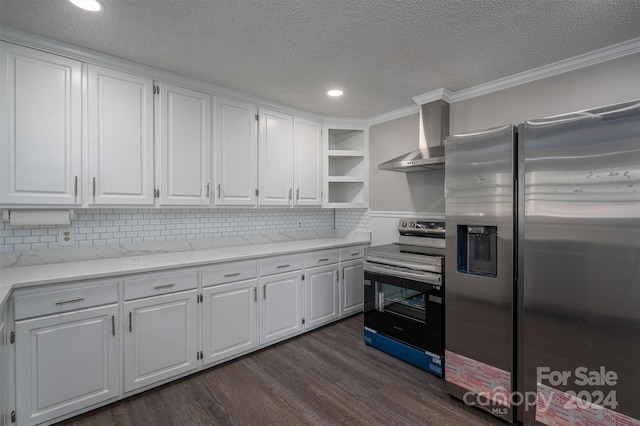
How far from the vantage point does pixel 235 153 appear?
120 inches

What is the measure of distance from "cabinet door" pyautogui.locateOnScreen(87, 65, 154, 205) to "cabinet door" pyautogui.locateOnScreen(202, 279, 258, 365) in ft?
3.29

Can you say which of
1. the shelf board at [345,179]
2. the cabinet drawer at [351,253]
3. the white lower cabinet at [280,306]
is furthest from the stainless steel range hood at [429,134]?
the white lower cabinet at [280,306]

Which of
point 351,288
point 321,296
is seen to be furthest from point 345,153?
point 321,296

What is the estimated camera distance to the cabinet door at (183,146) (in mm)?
2594

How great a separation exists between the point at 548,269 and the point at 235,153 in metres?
2.71

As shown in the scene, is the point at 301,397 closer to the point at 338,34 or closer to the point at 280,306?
the point at 280,306

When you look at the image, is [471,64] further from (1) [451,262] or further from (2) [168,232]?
(2) [168,232]

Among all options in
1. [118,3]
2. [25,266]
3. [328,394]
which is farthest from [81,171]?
[328,394]

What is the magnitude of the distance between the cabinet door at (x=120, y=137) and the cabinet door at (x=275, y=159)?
108 centimetres

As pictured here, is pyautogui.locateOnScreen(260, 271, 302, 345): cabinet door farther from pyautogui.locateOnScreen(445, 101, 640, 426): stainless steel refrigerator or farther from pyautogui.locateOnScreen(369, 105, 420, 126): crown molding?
pyautogui.locateOnScreen(369, 105, 420, 126): crown molding

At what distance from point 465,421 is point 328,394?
0.94m

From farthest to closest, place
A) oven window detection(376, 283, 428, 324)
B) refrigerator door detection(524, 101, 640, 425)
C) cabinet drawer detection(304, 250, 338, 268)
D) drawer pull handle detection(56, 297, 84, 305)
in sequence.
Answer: cabinet drawer detection(304, 250, 338, 268)
oven window detection(376, 283, 428, 324)
drawer pull handle detection(56, 297, 84, 305)
refrigerator door detection(524, 101, 640, 425)

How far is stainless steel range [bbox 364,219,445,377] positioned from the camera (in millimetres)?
2459

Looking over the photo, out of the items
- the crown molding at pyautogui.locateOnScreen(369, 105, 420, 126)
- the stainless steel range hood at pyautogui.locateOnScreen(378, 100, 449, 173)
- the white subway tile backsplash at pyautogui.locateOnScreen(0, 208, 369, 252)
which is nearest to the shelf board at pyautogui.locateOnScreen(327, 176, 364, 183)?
the white subway tile backsplash at pyautogui.locateOnScreen(0, 208, 369, 252)
